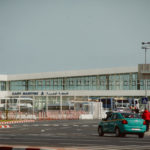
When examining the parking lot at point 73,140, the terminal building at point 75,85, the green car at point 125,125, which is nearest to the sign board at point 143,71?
the parking lot at point 73,140

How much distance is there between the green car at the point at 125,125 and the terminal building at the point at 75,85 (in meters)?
65.4

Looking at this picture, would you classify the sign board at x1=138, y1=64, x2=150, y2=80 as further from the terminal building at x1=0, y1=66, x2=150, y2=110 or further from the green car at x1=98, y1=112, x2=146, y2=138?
the terminal building at x1=0, y1=66, x2=150, y2=110

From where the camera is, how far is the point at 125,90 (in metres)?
103

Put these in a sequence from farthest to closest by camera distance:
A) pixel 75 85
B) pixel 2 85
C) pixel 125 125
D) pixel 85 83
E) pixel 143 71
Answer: pixel 2 85 → pixel 75 85 → pixel 85 83 → pixel 143 71 → pixel 125 125

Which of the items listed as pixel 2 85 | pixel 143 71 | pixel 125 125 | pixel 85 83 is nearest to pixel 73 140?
pixel 125 125

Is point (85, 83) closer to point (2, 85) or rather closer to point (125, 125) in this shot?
point (2, 85)

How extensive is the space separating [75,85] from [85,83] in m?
2.36

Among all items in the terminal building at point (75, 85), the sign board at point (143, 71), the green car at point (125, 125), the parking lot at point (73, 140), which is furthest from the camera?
the terminal building at point (75, 85)

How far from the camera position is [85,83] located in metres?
112

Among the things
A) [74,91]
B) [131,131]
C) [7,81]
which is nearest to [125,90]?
[74,91]

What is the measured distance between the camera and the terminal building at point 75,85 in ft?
341

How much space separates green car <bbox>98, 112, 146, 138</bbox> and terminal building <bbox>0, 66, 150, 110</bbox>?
214 feet

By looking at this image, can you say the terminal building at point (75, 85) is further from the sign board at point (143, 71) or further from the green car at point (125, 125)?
the green car at point (125, 125)

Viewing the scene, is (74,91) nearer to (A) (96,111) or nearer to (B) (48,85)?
(B) (48,85)
